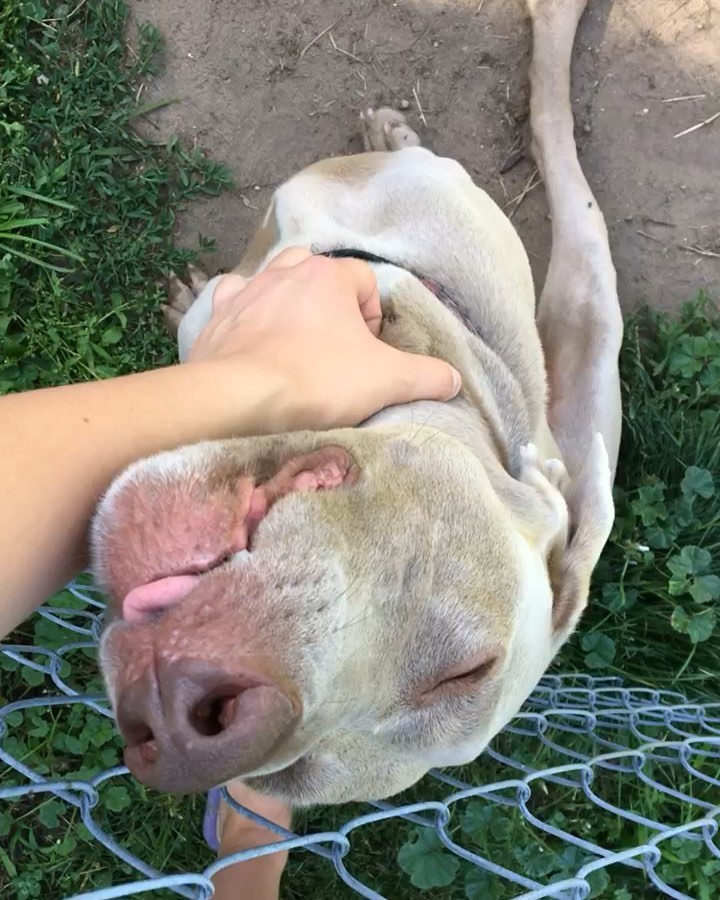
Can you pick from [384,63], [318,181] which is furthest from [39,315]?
[384,63]

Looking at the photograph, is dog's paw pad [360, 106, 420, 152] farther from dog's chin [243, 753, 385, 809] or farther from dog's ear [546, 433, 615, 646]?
dog's chin [243, 753, 385, 809]

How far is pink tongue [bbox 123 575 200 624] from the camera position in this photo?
1.59 m

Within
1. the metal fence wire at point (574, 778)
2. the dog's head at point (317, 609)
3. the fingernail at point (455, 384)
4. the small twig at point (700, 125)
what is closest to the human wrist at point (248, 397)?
the dog's head at point (317, 609)

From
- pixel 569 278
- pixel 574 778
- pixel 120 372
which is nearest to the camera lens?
pixel 574 778

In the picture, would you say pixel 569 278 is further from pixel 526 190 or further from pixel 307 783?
pixel 307 783

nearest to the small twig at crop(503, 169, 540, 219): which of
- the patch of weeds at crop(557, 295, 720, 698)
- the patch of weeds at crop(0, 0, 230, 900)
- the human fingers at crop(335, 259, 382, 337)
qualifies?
the patch of weeds at crop(557, 295, 720, 698)

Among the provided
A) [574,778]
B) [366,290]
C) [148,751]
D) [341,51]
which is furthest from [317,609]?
[341,51]

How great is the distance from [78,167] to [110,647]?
2.95 meters

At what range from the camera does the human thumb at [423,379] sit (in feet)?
7.94

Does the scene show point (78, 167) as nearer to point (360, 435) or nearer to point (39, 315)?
point (39, 315)

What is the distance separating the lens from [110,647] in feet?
5.31

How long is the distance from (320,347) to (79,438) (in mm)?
693

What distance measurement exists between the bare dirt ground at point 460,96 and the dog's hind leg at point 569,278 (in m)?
0.21

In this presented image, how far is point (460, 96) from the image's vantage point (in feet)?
13.6
